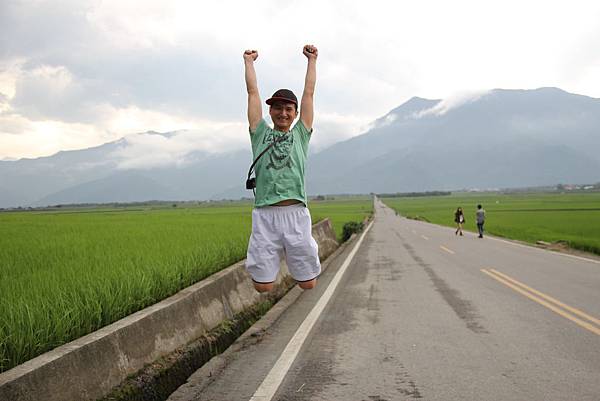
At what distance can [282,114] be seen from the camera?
9.51 ft

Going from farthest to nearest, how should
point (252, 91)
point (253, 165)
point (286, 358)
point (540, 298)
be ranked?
point (540, 298), point (286, 358), point (252, 91), point (253, 165)

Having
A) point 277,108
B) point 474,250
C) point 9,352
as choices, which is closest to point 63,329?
point 9,352

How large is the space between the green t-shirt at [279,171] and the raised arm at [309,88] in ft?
0.57

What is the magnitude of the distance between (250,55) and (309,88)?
0.44 meters

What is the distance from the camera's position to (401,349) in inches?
187

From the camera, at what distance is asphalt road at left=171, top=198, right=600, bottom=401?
3.69 metres

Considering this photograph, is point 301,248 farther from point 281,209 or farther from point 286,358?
point 286,358

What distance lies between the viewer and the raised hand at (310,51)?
124 inches

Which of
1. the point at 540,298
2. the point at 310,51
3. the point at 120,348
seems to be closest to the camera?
the point at 310,51

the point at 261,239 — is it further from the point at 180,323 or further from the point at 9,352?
the point at 180,323

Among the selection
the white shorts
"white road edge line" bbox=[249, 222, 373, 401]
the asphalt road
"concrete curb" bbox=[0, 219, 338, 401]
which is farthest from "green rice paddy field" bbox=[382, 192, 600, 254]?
the white shorts

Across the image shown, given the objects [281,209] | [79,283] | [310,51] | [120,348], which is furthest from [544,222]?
[281,209]

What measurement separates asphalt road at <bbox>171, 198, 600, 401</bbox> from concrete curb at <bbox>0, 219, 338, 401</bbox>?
460mm

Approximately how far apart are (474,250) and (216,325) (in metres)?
12.6
